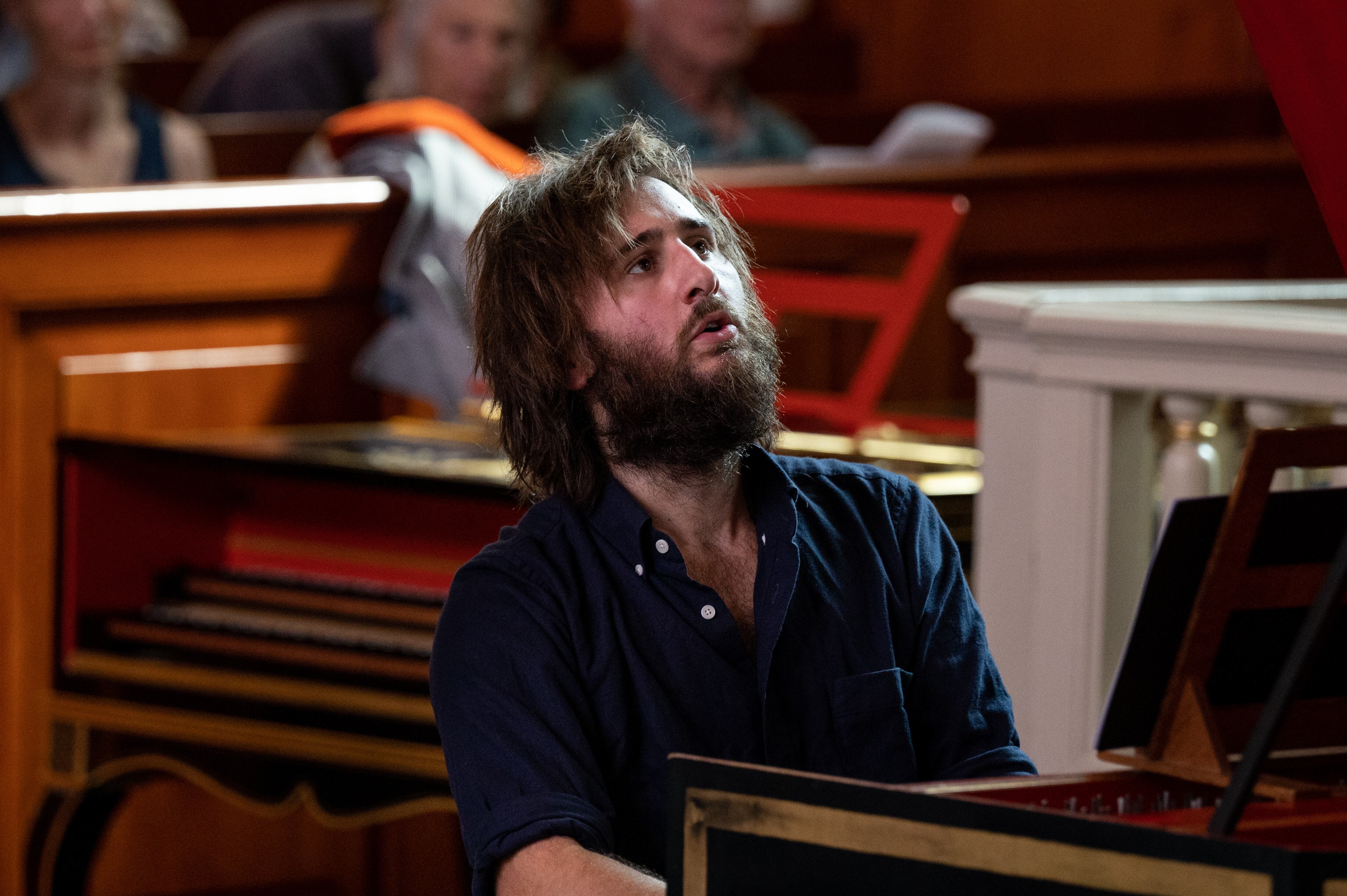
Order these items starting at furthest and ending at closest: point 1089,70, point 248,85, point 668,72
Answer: point 1089,70
point 248,85
point 668,72

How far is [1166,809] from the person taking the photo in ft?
5.53

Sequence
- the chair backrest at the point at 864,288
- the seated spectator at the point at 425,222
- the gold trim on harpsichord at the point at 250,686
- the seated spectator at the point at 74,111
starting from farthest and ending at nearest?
the seated spectator at the point at 74,111
the seated spectator at the point at 425,222
the chair backrest at the point at 864,288
the gold trim on harpsichord at the point at 250,686

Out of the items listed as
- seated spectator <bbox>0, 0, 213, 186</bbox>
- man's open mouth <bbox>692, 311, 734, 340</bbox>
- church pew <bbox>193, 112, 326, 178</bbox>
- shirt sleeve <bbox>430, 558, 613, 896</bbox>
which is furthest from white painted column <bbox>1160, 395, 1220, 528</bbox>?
church pew <bbox>193, 112, 326, 178</bbox>

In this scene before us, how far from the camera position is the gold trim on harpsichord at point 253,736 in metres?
3.32

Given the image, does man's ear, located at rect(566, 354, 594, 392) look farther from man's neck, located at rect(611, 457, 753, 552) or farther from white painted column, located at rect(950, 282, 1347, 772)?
white painted column, located at rect(950, 282, 1347, 772)

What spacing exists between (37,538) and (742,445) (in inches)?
85.5

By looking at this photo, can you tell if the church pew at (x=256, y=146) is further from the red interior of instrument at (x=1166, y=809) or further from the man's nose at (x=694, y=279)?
the red interior of instrument at (x=1166, y=809)

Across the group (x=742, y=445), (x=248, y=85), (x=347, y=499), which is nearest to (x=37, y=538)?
(x=347, y=499)

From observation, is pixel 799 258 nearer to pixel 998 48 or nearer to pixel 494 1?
pixel 494 1

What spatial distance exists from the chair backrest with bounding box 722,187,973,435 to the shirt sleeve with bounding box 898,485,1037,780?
4.84 ft

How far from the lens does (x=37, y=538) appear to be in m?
3.73

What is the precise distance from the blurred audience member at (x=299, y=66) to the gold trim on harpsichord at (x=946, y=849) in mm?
4830

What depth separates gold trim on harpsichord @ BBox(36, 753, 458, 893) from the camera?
3461 millimetres

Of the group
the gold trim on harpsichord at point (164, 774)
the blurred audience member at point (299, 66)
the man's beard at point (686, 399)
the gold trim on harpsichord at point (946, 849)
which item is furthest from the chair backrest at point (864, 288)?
the blurred audience member at point (299, 66)
